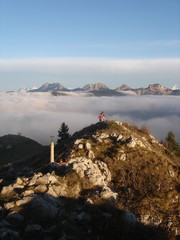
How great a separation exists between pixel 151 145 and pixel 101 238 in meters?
23.8

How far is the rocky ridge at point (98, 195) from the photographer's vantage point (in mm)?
24625

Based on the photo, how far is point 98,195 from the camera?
29.7 metres

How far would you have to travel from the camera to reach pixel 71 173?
32.1m

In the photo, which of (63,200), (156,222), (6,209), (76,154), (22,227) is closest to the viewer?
(22,227)

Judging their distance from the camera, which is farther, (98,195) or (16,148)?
(16,148)

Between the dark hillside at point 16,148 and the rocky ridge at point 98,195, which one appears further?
the dark hillside at point 16,148

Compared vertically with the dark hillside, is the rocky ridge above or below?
above

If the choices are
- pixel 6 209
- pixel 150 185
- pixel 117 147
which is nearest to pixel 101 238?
pixel 6 209

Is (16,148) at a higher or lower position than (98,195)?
lower

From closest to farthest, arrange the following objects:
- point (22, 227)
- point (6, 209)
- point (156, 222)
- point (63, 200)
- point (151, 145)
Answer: point (22, 227)
point (6, 209)
point (63, 200)
point (156, 222)
point (151, 145)

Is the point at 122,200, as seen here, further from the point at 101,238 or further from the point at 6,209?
the point at 6,209

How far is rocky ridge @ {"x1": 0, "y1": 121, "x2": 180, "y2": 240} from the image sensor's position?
24.6 metres

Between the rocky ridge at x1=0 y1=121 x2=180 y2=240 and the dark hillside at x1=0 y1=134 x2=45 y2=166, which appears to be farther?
the dark hillside at x1=0 y1=134 x2=45 y2=166

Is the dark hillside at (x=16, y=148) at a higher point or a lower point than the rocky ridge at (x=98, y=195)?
lower
